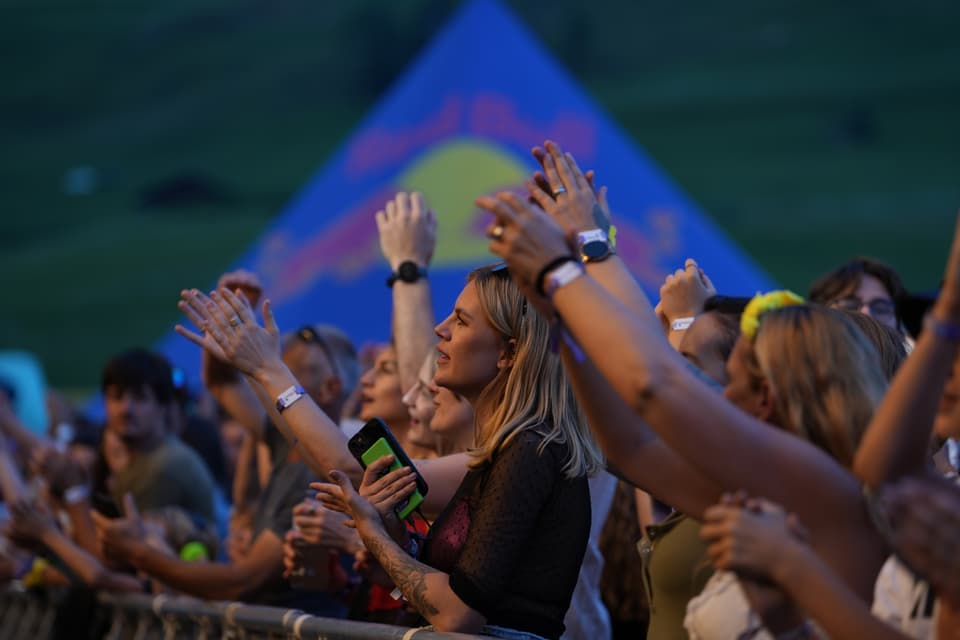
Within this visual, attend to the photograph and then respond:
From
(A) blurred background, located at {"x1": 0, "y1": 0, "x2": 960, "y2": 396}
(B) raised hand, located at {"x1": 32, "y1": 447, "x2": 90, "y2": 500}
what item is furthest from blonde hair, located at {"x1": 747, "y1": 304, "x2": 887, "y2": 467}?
(A) blurred background, located at {"x1": 0, "y1": 0, "x2": 960, "y2": 396}

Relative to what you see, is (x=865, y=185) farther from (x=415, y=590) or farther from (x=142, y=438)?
(x=415, y=590)

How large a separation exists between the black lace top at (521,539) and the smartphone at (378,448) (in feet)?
0.57

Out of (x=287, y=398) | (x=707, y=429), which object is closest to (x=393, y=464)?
(x=287, y=398)

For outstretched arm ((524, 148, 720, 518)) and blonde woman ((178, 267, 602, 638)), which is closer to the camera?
outstretched arm ((524, 148, 720, 518))

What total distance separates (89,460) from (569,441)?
4745 mm

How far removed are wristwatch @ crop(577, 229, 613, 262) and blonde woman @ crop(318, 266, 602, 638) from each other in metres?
0.60

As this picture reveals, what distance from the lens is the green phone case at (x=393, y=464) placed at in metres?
3.09

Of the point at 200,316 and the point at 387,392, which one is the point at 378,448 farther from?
the point at 387,392

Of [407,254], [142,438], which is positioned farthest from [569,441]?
[142,438]

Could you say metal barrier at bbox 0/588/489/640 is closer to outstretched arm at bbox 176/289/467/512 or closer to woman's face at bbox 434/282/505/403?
outstretched arm at bbox 176/289/467/512

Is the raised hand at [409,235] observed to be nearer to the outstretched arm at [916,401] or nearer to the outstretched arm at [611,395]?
the outstretched arm at [611,395]

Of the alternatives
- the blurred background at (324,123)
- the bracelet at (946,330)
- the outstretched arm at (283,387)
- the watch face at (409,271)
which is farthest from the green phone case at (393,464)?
the blurred background at (324,123)

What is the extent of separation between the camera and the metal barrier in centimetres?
333

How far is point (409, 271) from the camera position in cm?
404
